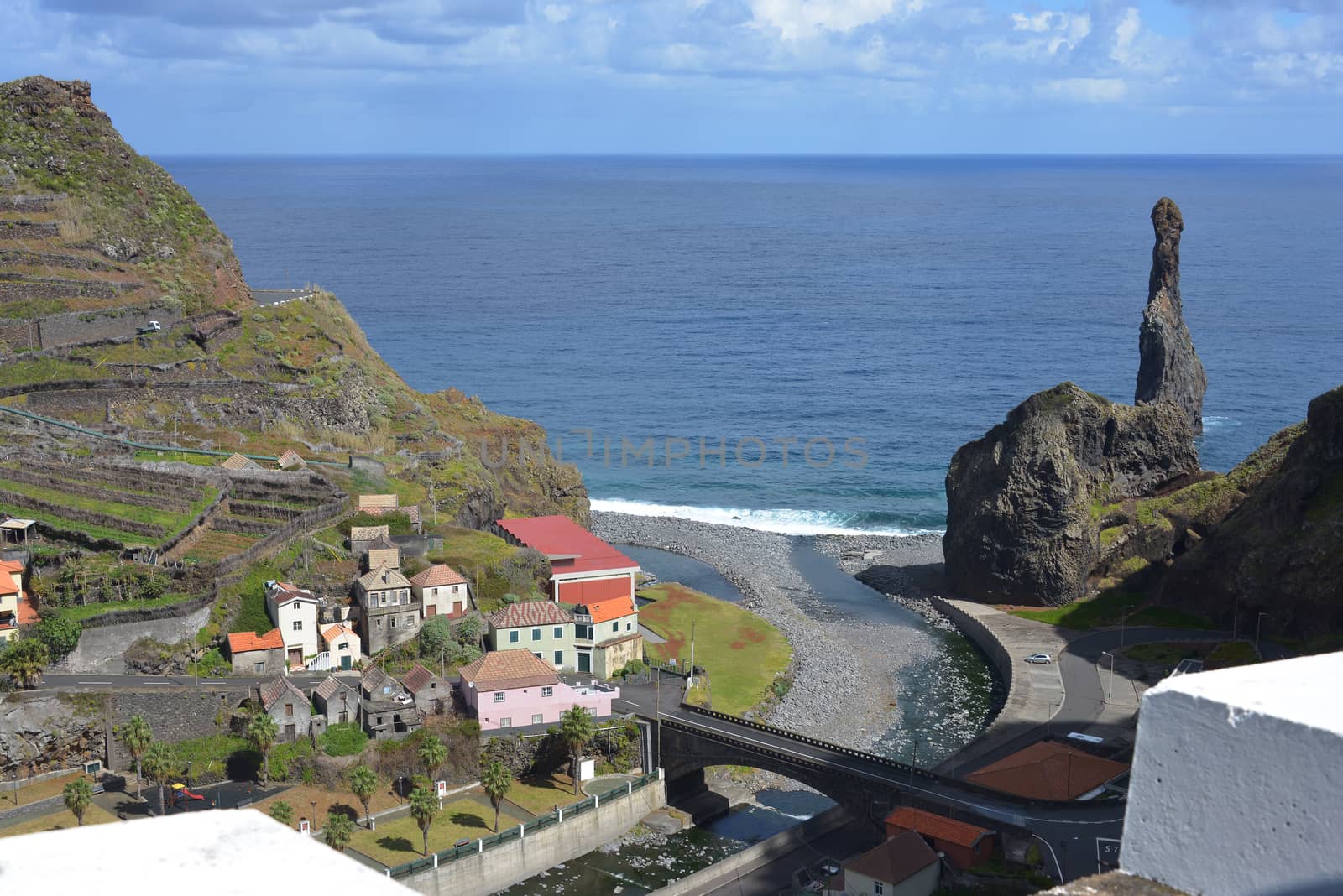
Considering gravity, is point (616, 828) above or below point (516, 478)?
below

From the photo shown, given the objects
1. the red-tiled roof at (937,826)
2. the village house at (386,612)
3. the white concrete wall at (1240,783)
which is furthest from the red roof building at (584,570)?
the white concrete wall at (1240,783)

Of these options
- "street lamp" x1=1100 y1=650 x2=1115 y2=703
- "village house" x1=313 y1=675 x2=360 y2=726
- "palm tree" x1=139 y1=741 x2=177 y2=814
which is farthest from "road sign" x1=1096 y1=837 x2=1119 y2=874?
"palm tree" x1=139 y1=741 x2=177 y2=814

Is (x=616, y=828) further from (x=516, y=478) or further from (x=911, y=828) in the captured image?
(x=516, y=478)

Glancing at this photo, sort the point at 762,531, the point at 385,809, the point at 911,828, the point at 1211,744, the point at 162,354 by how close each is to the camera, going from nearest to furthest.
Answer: the point at 1211,744 < the point at 911,828 < the point at 385,809 < the point at 162,354 < the point at 762,531

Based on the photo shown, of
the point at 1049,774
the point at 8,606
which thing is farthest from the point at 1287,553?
the point at 8,606

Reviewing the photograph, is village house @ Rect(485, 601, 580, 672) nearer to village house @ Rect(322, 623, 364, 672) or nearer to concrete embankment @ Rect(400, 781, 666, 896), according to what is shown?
village house @ Rect(322, 623, 364, 672)

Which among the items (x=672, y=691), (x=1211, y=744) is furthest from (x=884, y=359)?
(x=1211, y=744)

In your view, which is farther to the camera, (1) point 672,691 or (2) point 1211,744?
(1) point 672,691
